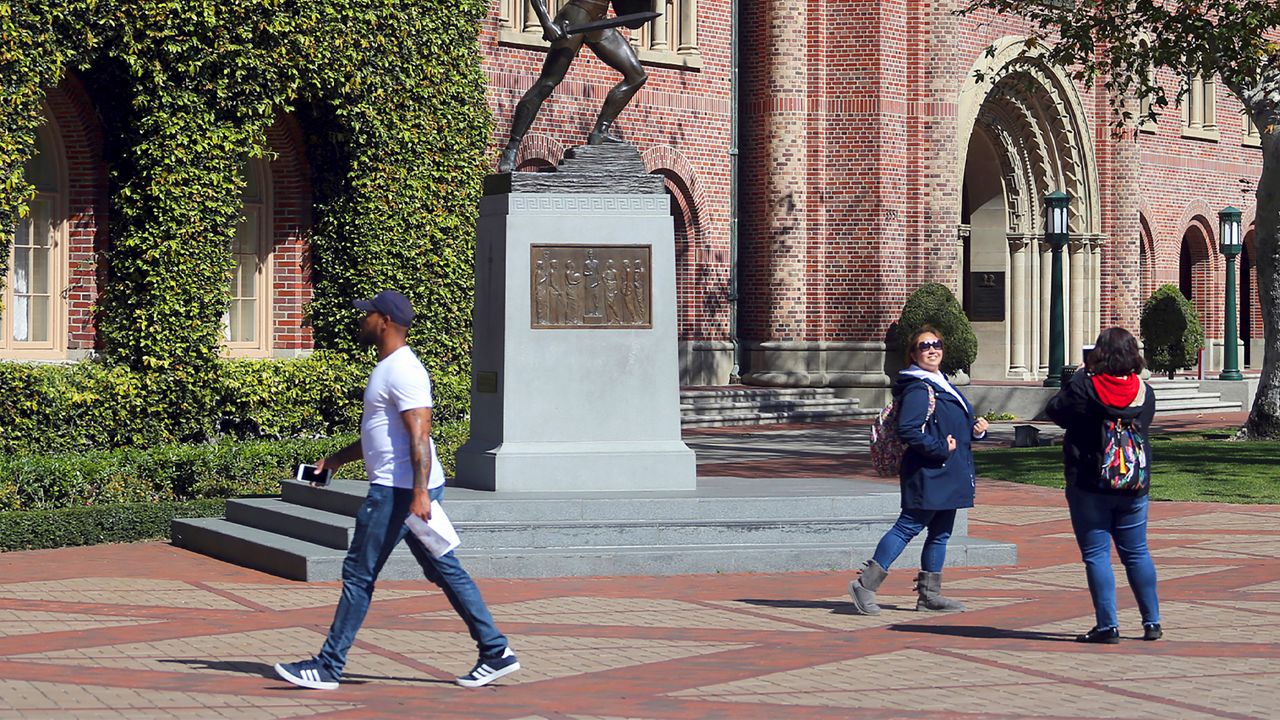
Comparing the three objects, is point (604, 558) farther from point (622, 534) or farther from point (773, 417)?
point (773, 417)

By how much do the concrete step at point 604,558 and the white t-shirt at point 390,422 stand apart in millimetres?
3674

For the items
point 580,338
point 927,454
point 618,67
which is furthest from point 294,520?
point 927,454

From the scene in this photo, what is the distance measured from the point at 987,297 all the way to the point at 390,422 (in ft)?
97.5

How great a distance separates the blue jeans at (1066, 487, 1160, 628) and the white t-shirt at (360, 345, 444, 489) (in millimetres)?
3284

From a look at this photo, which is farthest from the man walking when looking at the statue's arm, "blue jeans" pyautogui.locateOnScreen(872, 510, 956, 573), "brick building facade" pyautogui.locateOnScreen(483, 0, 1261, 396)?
"brick building facade" pyautogui.locateOnScreen(483, 0, 1261, 396)

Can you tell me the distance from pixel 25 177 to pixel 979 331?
21.9m

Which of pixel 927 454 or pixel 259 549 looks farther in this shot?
pixel 259 549

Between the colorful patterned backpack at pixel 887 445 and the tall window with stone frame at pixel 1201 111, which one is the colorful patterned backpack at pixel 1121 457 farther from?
the tall window with stone frame at pixel 1201 111

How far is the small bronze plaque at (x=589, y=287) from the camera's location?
12.8 meters

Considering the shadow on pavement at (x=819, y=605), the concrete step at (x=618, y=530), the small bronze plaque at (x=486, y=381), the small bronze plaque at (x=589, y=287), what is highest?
the small bronze plaque at (x=589, y=287)

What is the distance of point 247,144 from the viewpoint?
18.3 metres

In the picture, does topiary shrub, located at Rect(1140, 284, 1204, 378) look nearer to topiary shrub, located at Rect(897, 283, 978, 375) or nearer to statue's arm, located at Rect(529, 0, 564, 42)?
topiary shrub, located at Rect(897, 283, 978, 375)

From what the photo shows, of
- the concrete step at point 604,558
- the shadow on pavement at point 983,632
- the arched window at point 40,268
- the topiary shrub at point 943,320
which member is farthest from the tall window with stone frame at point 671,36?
the shadow on pavement at point 983,632

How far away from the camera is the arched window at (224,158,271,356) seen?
20.3 m
